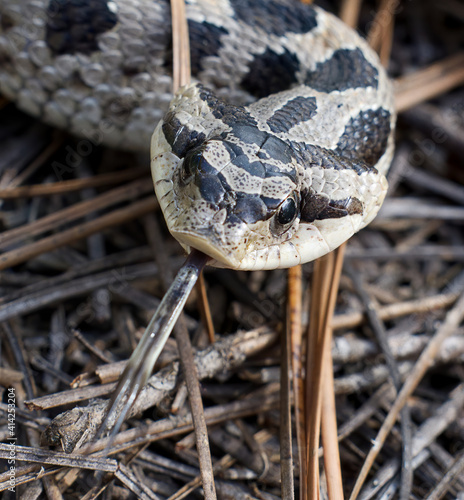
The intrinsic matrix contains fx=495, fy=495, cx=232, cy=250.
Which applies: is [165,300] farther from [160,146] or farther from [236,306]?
[236,306]

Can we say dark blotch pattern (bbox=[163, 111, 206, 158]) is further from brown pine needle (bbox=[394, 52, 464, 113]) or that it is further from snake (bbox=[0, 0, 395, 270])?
brown pine needle (bbox=[394, 52, 464, 113])

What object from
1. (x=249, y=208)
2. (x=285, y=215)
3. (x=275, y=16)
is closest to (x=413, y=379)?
(x=285, y=215)

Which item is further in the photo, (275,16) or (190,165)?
(275,16)

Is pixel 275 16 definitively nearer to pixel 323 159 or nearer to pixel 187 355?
pixel 323 159

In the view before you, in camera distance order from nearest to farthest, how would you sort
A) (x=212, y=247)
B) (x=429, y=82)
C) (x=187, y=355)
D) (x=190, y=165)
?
1. (x=212, y=247)
2. (x=190, y=165)
3. (x=187, y=355)
4. (x=429, y=82)

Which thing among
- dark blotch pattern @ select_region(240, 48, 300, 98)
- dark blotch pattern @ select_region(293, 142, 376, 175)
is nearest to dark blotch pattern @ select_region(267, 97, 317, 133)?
dark blotch pattern @ select_region(293, 142, 376, 175)

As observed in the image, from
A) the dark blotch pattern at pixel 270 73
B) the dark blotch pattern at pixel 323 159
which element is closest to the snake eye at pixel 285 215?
the dark blotch pattern at pixel 323 159
